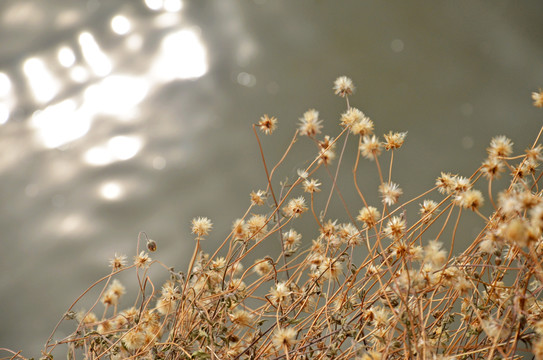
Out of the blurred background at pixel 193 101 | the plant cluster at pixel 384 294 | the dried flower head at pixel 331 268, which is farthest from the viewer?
the blurred background at pixel 193 101

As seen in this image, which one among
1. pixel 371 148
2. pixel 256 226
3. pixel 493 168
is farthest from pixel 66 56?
pixel 493 168

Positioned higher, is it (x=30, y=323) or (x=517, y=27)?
(x=517, y=27)

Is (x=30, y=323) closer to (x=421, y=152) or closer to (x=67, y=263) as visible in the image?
(x=67, y=263)

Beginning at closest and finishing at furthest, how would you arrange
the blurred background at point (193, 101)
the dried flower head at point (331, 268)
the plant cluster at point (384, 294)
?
1. the plant cluster at point (384, 294)
2. the dried flower head at point (331, 268)
3. the blurred background at point (193, 101)

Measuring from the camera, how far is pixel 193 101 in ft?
4.26

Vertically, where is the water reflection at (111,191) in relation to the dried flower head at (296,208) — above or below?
above

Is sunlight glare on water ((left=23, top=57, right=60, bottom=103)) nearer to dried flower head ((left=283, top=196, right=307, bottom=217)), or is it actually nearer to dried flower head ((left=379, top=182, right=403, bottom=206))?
dried flower head ((left=283, top=196, right=307, bottom=217))

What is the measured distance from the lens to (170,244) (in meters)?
1.23

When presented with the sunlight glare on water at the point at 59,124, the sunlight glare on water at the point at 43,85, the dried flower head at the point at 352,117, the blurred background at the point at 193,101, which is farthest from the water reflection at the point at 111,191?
the dried flower head at the point at 352,117

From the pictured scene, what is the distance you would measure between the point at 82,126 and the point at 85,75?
129 mm

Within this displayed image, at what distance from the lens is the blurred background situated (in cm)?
124

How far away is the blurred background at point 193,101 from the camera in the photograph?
1.24 m

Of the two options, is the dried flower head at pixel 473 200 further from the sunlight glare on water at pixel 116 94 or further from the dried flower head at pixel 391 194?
the sunlight glare on water at pixel 116 94

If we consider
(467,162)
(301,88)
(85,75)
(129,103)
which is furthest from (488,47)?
(85,75)
